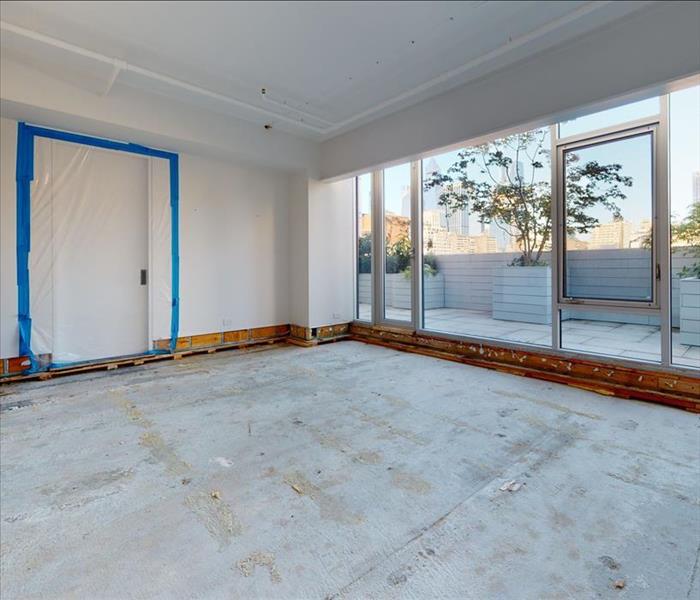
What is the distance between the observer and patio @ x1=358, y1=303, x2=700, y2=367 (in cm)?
342

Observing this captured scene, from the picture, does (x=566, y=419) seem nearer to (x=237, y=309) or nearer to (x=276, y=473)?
(x=276, y=473)

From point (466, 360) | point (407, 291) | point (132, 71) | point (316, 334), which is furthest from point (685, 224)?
point (132, 71)

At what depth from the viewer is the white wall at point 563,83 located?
2.65 meters

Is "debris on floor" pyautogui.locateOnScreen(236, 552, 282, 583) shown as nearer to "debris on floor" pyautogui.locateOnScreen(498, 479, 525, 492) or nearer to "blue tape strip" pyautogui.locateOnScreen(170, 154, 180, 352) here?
"debris on floor" pyautogui.locateOnScreen(498, 479, 525, 492)

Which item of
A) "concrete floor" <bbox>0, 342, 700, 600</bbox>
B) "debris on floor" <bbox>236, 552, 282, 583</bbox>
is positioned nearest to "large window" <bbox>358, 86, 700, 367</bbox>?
"concrete floor" <bbox>0, 342, 700, 600</bbox>

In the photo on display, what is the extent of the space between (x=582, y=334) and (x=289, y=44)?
153 inches

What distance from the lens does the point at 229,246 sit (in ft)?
17.8

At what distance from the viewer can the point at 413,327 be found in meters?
5.45

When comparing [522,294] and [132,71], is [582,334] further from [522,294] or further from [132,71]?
[132,71]

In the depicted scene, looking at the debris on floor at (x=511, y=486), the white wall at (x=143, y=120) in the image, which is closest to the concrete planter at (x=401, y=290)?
the white wall at (x=143, y=120)

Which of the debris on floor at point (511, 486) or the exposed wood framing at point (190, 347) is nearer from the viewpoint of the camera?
the debris on floor at point (511, 486)

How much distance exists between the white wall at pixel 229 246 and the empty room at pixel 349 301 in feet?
0.14

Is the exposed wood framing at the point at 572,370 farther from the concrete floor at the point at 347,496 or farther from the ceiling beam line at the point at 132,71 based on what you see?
the ceiling beam line at the point at 132,71

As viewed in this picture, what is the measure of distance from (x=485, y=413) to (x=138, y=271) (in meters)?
4.30
